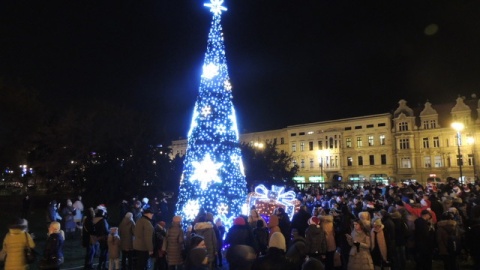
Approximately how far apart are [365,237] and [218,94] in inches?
342

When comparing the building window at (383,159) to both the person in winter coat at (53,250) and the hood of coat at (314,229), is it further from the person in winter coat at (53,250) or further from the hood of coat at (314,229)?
the person in winter coat at (53,250)

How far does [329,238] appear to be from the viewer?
10031 mm

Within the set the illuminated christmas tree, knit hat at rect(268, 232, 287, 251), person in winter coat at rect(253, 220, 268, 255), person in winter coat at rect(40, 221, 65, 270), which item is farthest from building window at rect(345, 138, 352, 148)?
knit hat at rect(268, 232, 287, 251)

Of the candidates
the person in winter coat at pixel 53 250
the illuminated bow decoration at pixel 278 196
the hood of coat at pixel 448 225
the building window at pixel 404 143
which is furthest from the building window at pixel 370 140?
the person in winter coat at pixel 53 250

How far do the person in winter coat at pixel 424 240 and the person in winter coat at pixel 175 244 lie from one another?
5943 mm

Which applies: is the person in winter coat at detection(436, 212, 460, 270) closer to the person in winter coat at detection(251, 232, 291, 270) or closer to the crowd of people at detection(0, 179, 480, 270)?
the crowd of people at detection(0, 179, 480, 270)

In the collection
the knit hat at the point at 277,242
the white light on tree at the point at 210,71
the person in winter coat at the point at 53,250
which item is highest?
the white light on tree at the point at 210,71

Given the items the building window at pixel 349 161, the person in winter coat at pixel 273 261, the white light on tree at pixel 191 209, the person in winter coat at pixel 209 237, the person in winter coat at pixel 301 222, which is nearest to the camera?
the person in winter coat at pixel 273 261

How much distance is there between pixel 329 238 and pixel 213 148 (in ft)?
21.7

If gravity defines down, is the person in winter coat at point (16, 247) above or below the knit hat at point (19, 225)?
below

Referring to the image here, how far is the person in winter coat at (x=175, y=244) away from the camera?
386 inches

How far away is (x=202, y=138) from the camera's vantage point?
15.4 metres

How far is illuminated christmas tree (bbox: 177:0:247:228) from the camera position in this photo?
15.3 m

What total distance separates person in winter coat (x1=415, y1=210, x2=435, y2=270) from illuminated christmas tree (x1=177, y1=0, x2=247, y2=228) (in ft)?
23.1
